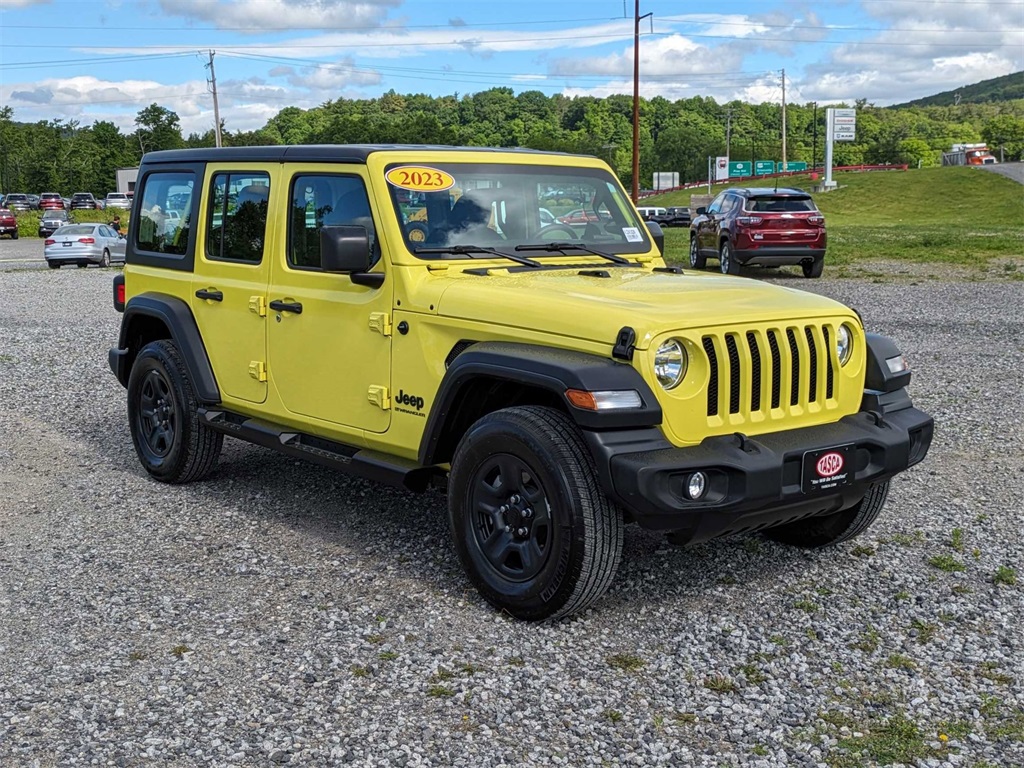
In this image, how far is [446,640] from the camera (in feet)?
14.2

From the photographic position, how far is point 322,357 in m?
5.39

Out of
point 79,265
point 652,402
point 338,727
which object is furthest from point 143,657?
point 79,265

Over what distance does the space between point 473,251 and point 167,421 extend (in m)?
2.57

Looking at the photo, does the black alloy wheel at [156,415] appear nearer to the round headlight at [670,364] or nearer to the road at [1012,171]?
the round headlight at [670,364]

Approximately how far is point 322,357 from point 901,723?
123 inches

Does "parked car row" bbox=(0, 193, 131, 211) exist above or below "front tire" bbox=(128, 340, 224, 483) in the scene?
above

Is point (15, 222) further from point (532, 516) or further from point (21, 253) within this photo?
point (532, 516)

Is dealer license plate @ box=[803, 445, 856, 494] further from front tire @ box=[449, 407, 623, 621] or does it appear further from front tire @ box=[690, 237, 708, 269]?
front tire @ box=[690, 237, 708, 269]

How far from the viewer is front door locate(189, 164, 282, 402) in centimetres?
582

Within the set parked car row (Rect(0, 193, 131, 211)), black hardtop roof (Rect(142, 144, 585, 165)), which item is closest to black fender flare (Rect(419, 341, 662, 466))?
black hardtop roof (Rect(142, 144, 585, 165))

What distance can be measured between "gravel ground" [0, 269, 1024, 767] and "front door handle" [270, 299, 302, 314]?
119 centimetres

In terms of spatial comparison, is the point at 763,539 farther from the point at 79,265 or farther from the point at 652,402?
the point at 79,265

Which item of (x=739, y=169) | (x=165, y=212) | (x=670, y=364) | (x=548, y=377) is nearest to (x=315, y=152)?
(x=165, y=212)

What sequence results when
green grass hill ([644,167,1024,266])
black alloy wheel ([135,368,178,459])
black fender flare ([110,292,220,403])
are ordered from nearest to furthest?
black fender flare ([110,292,220,403])
black alloy wheel ([135,368,178,459])
green grass hill ([644,167,1024,266])
